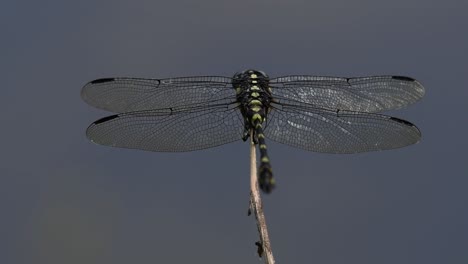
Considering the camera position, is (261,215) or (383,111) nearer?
(261,215)

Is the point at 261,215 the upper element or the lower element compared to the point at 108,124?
lower

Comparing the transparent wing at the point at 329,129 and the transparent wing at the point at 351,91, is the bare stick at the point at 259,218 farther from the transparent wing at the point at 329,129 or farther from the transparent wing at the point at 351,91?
the transparent wing at the point at 351,91

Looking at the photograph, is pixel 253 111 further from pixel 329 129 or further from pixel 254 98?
pixel 329 129

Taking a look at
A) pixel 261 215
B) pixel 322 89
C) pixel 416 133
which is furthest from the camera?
pixel 322 89

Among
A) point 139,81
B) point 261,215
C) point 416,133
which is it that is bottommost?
point 261,215

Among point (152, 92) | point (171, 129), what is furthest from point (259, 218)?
point (152, 92)

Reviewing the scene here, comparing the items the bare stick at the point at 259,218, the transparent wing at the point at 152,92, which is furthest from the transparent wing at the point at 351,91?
the bare stick at the point at 259,218

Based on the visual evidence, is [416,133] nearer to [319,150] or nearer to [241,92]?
[319,150]

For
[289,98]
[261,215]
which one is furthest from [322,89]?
[261,215]
